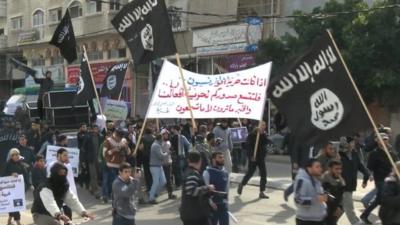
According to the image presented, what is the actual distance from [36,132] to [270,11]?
1476 cm

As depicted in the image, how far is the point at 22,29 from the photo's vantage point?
49438mm

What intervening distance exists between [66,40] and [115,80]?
169 centimetres

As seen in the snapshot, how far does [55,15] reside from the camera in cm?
4541

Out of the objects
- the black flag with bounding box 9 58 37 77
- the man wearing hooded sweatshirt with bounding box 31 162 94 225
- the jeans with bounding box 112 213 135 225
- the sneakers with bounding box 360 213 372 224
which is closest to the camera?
the man wearing hooded sweatshirt with bounding box 31 162 94 225

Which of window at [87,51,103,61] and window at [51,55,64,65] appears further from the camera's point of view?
window at [51,55,64,65]

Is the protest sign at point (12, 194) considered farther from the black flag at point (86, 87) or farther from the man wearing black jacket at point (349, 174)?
the man wearing black jacket at point (349, 174)

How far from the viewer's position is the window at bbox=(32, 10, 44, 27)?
47.0 meters

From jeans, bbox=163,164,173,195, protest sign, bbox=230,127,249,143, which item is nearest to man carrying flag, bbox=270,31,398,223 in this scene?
jeans, bbox=163,164,173,195

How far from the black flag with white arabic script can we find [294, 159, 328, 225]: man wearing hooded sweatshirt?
22.6 inches

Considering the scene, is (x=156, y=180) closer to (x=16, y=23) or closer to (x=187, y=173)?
(x=187, y=173)

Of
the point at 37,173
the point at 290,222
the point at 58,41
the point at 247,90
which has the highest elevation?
the point at 58,41

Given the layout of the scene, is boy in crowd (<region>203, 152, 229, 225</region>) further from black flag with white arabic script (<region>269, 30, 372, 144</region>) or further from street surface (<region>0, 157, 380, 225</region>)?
street surface (<region>0, 157, 380, 225</region>)

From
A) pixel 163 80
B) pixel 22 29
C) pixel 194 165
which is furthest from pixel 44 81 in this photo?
pixel 22 29

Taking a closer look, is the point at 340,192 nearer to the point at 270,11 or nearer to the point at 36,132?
the point at 36,132
